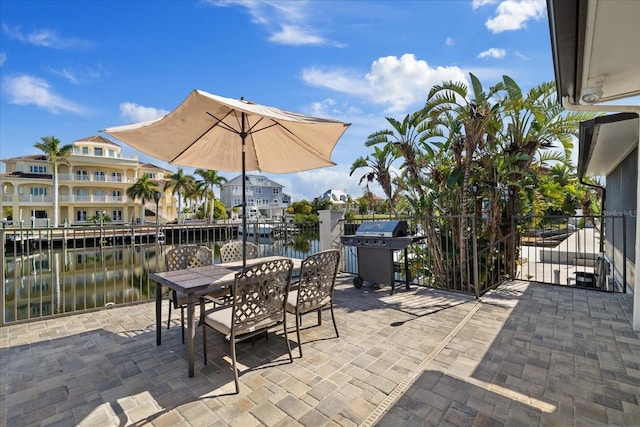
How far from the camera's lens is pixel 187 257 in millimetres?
3818

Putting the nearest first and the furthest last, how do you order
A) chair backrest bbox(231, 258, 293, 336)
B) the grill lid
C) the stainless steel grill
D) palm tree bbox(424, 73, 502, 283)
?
chair backrest bbox(231, 258, 293, 336), the stainless steel grill, the grill lid, palm tree bbox(424, 73, 502, 283)

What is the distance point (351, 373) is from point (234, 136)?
318cm

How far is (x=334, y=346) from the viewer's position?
3.02 meters

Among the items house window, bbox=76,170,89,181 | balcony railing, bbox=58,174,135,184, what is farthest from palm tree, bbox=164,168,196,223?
house window, bbox=76,170,89,181

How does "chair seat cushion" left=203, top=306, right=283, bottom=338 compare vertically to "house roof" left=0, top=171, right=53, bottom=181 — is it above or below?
below

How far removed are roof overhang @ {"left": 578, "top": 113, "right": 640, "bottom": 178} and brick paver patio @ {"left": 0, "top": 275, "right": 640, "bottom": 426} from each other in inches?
96.2

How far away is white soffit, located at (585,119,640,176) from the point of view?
416 cm

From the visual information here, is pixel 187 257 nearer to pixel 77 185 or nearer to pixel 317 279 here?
pixel 317 279

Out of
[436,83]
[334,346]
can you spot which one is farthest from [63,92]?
[334,346]

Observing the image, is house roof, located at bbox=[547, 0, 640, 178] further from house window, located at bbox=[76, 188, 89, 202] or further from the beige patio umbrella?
house window, located at bbox=[76, 188, 89, 202]

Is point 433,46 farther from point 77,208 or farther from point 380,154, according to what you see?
point 77,208

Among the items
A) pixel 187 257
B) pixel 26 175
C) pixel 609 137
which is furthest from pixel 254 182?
pixel 609 137

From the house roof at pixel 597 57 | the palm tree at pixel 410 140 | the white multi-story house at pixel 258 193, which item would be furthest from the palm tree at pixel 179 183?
the house roof at pixel 597 57

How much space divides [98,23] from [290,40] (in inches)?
201
